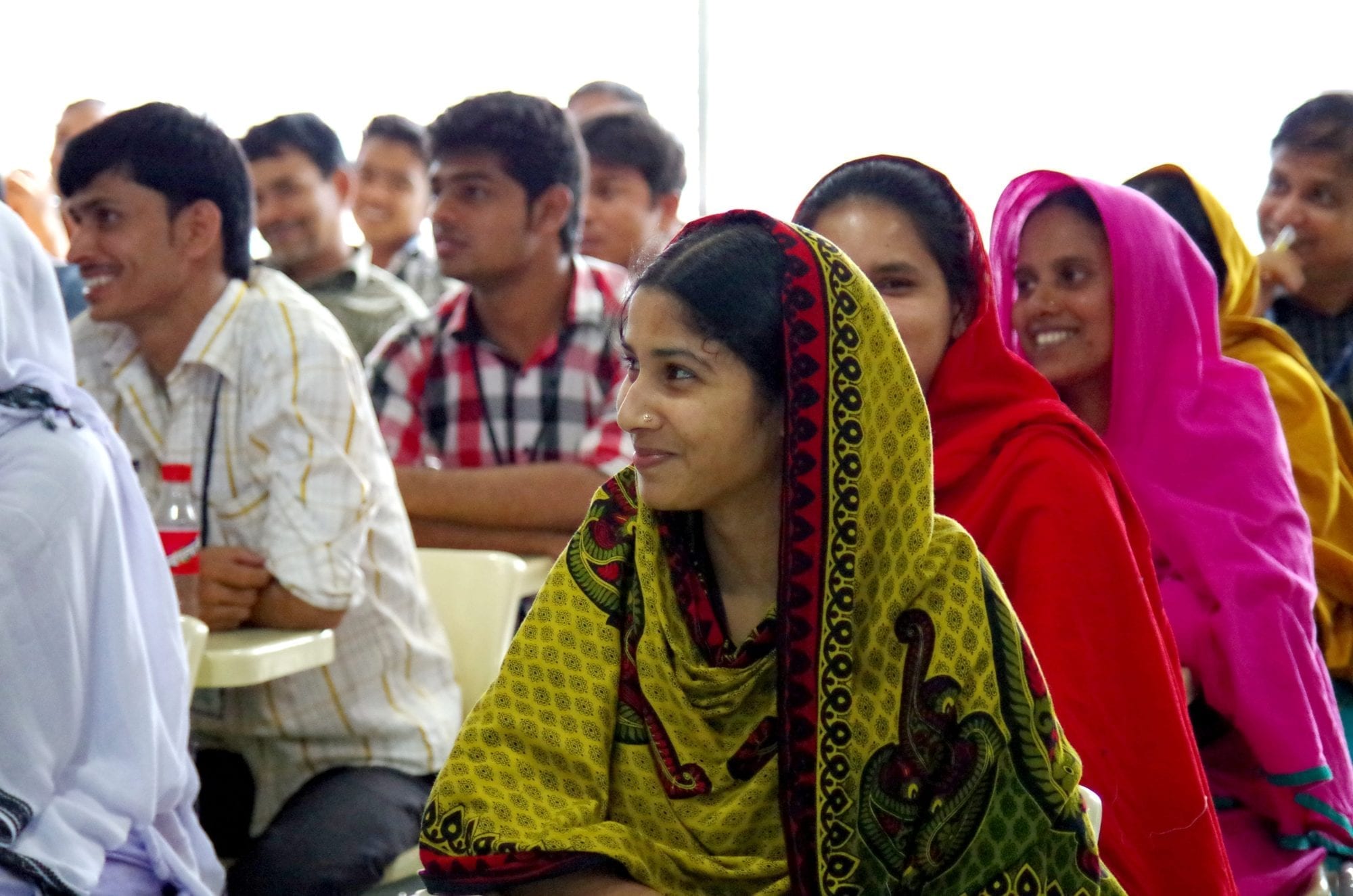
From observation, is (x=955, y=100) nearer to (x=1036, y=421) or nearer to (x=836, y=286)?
(x=1036, y=421)

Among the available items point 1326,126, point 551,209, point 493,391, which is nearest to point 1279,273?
point 1326,126

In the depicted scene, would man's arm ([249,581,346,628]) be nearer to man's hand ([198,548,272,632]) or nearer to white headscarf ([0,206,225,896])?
man's hand ([198,548,272,632])

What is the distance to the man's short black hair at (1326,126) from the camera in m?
3.14

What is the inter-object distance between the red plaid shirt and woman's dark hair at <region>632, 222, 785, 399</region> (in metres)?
1.58

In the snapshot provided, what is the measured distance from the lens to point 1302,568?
6.79 ft

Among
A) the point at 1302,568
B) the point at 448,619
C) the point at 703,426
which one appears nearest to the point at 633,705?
the point at 703,426

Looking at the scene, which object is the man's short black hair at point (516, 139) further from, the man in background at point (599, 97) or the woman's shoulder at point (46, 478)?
the woman's shoulder at point (46, 478)

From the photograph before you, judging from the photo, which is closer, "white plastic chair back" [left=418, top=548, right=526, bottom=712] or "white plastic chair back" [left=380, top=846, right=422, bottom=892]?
"white plastic chair back" [left=380, top=846, right=422, bottom=892]

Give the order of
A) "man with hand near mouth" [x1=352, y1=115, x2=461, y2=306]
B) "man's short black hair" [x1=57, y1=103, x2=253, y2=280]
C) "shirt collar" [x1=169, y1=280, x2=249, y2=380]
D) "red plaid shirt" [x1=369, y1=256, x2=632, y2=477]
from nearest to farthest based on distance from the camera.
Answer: "shirt collar" [x1=169, y1=280, x2=249, y2=380] < "man's short black hair" [x1=57, y1=103, x2=253, y2=280] < "red plaid shirt" [x1=369, y1=256, x2=632, y2=477] < "man with hand near mouth" [x1=352, y1=115, x2=461, y2=306]

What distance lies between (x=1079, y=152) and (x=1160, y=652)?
3383 mm

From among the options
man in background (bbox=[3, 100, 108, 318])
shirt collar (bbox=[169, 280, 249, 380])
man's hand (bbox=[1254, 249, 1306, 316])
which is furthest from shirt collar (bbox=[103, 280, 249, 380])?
man in background (bbox=[3, 100, 108, 318])

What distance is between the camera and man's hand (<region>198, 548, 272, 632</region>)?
2051 mm

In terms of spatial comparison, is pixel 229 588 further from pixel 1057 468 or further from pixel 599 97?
pixel 599 97

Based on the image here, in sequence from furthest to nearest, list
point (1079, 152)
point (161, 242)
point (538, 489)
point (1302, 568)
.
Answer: point (1079, 152)
point (538, 489)
point (161, 242)
point (1302, 568)
